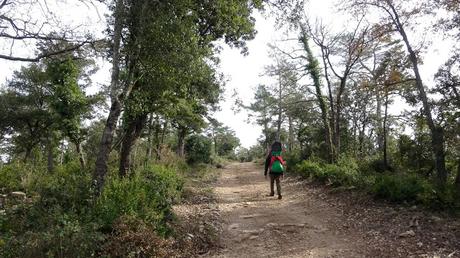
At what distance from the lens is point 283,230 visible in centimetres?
661

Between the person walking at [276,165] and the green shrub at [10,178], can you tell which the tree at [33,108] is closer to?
the green shrub at [10,178]

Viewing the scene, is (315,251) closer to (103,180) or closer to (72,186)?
(103,180)

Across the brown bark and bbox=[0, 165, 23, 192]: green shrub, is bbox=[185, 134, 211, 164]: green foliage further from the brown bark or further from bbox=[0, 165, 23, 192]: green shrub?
the brown bark

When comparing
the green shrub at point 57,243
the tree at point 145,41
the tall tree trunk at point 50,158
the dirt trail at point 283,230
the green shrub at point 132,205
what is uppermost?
the tree at point 145,41

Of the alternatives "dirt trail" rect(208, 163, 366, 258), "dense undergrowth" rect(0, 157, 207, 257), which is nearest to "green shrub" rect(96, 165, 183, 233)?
"dense undergrowth" rect(0, 157, 207, 257)

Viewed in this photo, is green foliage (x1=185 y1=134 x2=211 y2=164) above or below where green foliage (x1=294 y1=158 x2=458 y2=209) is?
above

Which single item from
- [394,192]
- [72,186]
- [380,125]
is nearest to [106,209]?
[72,186]

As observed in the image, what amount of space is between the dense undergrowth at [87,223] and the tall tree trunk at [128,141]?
300 centimetres

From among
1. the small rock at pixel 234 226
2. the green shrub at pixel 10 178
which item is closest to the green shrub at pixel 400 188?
the small rock at pixel 234 226

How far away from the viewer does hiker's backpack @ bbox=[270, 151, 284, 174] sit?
9.97m

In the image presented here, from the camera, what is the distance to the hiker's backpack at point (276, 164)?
392 inches

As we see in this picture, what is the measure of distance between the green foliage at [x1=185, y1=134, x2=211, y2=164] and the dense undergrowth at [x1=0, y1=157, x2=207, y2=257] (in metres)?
17.6

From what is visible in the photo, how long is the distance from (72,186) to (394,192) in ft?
24.4

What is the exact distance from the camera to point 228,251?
226 inches
